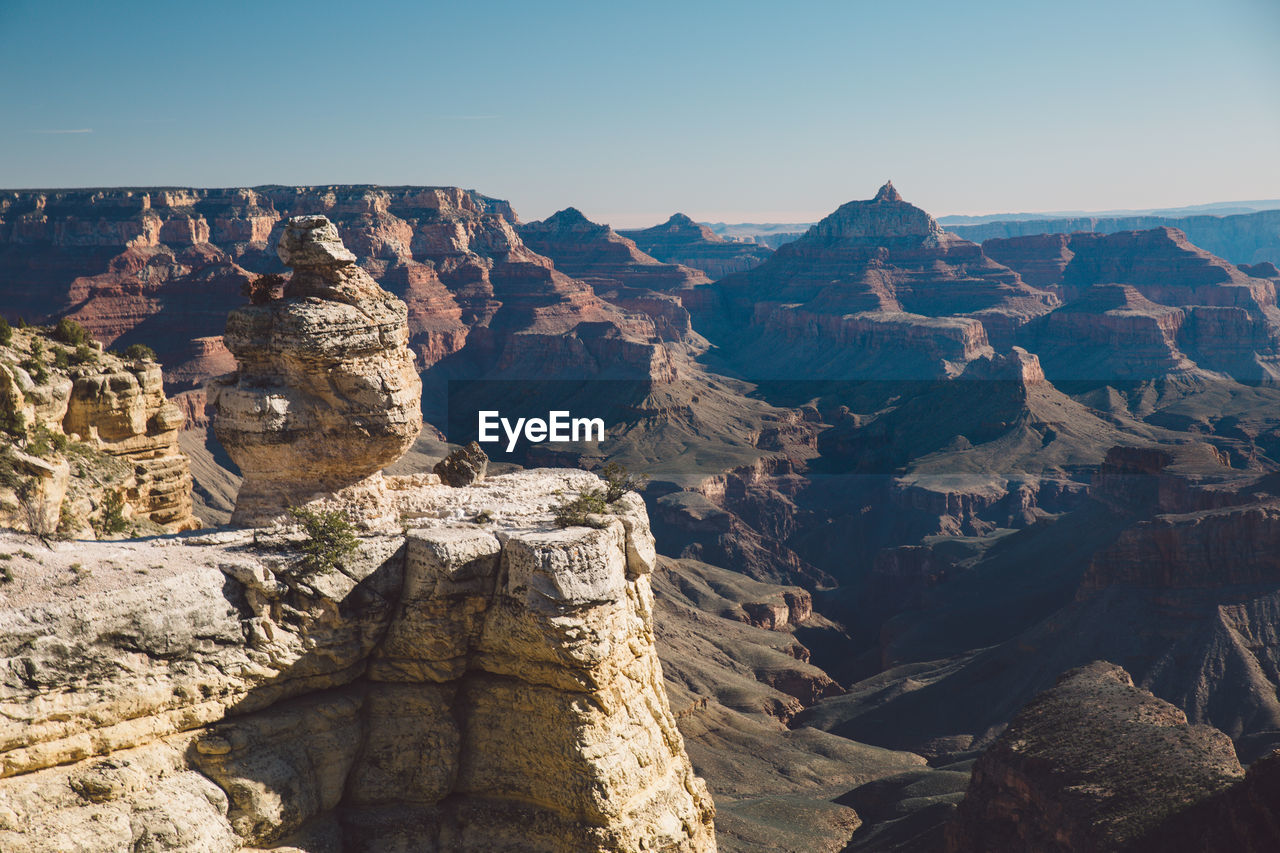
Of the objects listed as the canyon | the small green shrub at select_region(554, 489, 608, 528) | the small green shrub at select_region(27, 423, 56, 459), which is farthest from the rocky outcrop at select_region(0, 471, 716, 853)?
the small green shrub at select_region(27, 423, 56, 459)

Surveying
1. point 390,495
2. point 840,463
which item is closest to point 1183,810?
point 390,495

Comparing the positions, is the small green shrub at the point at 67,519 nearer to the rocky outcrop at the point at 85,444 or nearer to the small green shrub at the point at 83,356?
the rocky outcrop at the point at 85,444

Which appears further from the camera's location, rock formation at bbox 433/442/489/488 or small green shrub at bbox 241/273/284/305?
rock formation at bbox 433/442/489/488

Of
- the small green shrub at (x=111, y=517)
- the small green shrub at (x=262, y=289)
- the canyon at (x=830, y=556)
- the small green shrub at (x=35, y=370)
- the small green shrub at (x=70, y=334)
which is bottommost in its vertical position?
the canyon at (x=830, y=556)

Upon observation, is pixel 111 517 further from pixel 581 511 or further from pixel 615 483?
pixel 581 511

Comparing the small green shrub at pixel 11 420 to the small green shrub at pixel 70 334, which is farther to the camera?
the small green shrub at pixel 70 334

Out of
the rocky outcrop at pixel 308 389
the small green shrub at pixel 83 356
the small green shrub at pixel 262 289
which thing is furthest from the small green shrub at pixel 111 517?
the small green shrub at pixel 262 289

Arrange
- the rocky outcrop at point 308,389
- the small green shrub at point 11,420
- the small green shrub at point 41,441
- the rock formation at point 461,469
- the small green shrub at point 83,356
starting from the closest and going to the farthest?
1. the rocky outcrop at point 308,389
2. the rock formation at point 461,469
3. the small green shrub at point 41,441
4. the small green shrub at point 11,420
5. the small green shrub at point 83,356

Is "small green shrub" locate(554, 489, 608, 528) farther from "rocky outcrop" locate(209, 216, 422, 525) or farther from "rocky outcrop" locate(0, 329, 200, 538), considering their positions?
"rocky outcrop" locate(0, 329, 200, 538)
